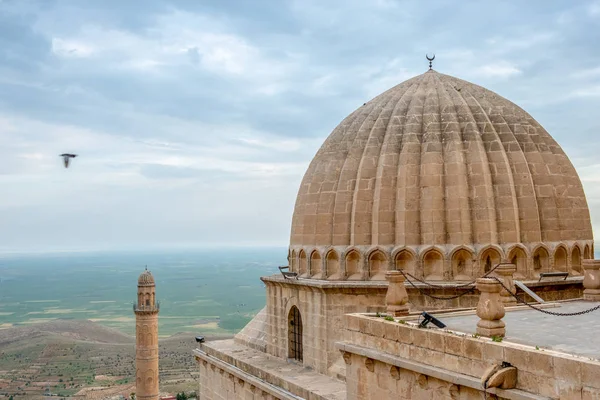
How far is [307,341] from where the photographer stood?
14.0 meters

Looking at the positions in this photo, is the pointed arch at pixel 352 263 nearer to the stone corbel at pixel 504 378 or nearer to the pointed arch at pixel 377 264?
the pointed arch at pixel 377 264

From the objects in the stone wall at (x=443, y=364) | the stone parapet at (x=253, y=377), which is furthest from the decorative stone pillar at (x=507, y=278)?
the stone parapet at (x=253, y=377)

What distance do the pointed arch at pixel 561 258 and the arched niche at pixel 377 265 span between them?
12.0 ft

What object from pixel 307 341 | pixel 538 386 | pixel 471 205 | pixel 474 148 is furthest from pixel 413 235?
pixel 538 386

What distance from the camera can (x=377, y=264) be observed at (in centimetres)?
1359

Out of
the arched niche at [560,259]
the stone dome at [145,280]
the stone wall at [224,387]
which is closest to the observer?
the arched niche at [560,259]

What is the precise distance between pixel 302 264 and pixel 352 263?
1.43 m

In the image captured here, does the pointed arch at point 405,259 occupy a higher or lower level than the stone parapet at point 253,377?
higher

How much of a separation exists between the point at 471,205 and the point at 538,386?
265 inches

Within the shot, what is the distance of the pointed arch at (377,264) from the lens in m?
13.4

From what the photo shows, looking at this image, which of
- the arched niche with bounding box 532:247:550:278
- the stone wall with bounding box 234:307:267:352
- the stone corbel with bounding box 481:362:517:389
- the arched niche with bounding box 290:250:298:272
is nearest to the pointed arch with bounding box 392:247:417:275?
the arched niche with bounding box 532:247:550:278

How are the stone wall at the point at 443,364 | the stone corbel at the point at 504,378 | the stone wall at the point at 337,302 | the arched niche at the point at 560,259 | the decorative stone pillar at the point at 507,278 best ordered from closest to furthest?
the stone wall at the point at 443,364
the stone corbel at the point at 504,378
the decorative stone pillar at the point at 507,278
the stone wall at the point at 337,302
the arched niche at the point at 560,259

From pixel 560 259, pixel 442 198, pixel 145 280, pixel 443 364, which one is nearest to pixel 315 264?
pixel 442 198

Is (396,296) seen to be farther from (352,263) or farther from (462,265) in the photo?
(352,263)
